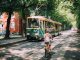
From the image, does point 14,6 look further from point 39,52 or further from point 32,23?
point 39,52

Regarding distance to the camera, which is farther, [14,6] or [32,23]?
[14,6]

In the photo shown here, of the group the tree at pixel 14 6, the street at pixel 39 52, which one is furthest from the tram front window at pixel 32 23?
the street at pixel 39 52

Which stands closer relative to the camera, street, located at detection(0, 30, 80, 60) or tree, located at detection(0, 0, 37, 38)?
street, located at detection(0, 30, 80, 60)

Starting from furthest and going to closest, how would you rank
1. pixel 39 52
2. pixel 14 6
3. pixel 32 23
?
pixel 14 6, pixel 32 23, pixel 39 52

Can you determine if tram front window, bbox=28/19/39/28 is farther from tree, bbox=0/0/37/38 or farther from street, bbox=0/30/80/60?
street, bbox=0/30/80/60

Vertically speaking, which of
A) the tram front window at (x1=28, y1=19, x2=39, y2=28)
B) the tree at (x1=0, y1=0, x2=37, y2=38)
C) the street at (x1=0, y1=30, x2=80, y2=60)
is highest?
the tree at (x1=0, y1=0, x2=37, y2=38)

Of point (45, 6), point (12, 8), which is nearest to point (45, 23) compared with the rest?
point (12, 8)

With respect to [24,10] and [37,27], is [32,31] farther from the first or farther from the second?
[24,10]

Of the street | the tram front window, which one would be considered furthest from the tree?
the street

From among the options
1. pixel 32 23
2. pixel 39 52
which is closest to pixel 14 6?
pixel 32 23

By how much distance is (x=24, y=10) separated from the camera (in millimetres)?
47656

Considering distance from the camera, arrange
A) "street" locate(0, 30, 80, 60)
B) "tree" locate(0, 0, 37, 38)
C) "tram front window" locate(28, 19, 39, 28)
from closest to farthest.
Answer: "street" locate(0, 30, 80, 60) → "tram front window" locate(28, 19, 39, 28) → "tree" locate(0, 0, 37, 38)

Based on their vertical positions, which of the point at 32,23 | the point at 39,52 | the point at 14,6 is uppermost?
the point at 14,6

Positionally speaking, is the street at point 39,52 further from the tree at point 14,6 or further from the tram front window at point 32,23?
the tree at point 14,6
